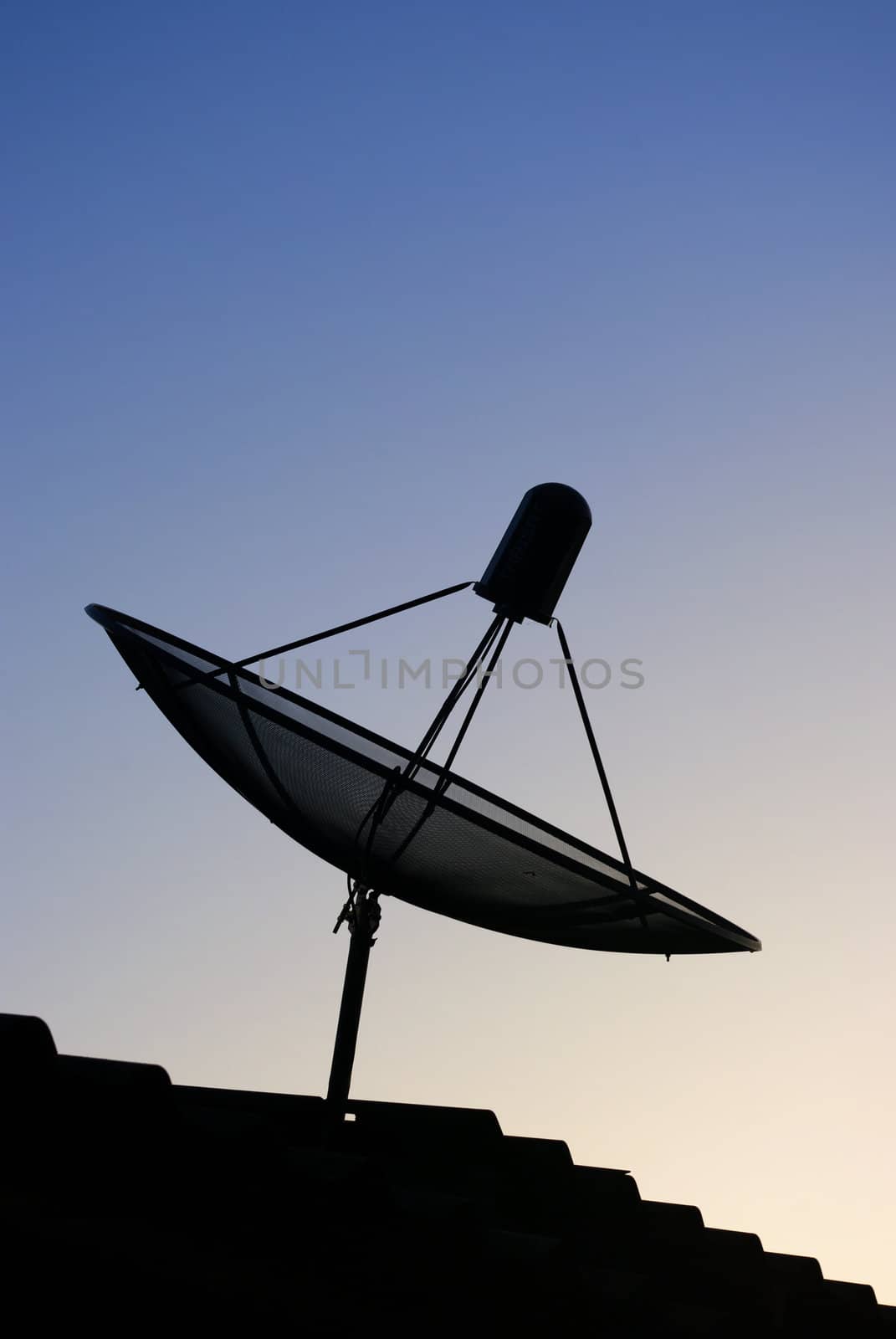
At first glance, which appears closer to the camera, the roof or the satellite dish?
the roof

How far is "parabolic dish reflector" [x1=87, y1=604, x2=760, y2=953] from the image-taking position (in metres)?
7.86

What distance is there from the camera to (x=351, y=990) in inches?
328

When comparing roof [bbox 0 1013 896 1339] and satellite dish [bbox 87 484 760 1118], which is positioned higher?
satellite dish [bbox 87 484 760 1118]

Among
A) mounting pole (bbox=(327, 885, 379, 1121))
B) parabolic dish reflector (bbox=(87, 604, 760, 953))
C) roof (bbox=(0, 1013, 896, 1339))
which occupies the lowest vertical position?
roof (bbox=(0, 1013, 896, 1339))

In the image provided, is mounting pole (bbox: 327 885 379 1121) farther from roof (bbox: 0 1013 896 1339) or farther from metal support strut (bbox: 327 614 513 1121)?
roof (bbox: 0 1013 896 1339)

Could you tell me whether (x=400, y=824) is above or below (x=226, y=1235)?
above

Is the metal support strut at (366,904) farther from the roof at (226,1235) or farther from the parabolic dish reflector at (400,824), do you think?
the roof at (226,1235)

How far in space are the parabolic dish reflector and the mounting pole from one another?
0.19 metres

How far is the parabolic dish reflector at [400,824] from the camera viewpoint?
7855mm

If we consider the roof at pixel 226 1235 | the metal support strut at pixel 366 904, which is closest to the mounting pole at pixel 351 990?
the metal support strut at pixel 366 904

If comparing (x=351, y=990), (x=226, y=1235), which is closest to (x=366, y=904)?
(x=351, y=990)

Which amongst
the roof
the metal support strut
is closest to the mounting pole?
the metal support strut

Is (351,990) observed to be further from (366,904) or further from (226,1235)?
(226,1235)

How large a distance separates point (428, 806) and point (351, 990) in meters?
1.23
